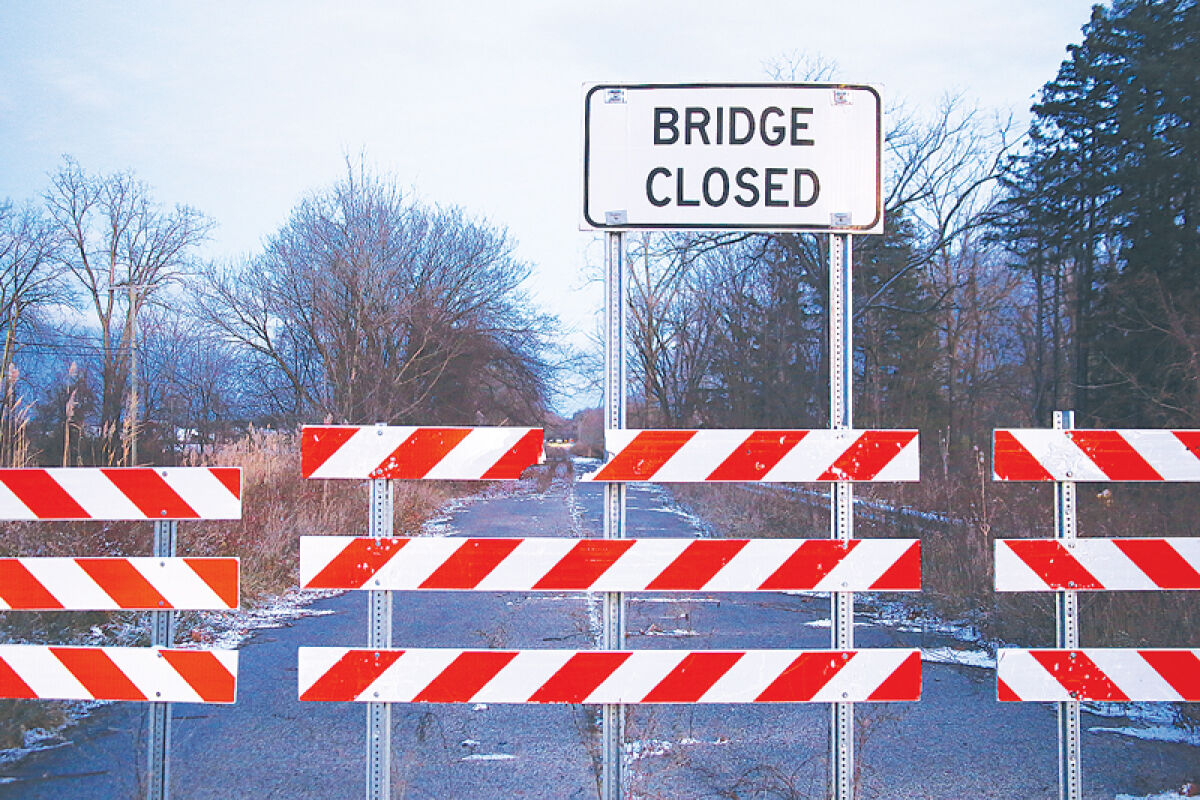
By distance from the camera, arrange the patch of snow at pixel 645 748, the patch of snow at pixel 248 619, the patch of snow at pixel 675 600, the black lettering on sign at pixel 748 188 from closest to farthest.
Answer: the black lettering on sign at pixel 748 188, the patch of snow at pixel 645 748, the patch of snow at pixel 248 619, the patch of snow at pixel 675 600

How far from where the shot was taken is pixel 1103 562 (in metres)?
4.23

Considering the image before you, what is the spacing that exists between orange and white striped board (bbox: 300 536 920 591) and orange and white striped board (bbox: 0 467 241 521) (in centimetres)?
47

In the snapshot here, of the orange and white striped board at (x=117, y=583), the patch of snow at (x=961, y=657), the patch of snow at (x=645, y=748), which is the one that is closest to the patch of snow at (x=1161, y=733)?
the patch of snow at (x=961, y=657)

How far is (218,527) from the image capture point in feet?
33.4

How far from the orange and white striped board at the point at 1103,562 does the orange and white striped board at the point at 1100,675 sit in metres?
0.29

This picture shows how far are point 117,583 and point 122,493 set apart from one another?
38 centimetres

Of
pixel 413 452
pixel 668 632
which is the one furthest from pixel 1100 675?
pixel 668 632

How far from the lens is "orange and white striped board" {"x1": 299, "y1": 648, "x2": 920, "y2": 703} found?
13.4ft

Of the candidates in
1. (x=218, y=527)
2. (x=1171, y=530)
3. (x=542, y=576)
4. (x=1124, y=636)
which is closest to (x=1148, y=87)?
(x=1171, y=530)

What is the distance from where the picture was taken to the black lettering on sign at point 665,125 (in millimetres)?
4434

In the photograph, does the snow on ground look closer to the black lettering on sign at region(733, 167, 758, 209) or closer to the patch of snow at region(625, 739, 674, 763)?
the patch of snow at region(625, 739, 674, 763)

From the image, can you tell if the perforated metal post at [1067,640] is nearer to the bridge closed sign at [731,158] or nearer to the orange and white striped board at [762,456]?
the orange and white striped board at [762,456]

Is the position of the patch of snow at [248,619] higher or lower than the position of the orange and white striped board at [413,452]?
lower

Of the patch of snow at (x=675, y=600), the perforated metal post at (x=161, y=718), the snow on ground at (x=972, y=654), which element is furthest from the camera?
the patch of snow at (x=675, y=600)
